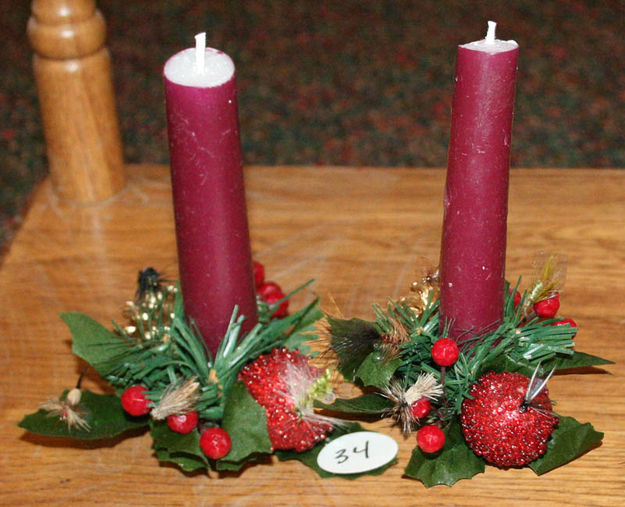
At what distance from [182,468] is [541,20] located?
1.57 meters

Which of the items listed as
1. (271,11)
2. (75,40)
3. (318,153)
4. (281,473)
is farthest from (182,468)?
(271,11)

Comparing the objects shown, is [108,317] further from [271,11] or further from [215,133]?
[271,11]

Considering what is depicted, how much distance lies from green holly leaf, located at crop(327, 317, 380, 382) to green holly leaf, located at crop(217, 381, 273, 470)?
6cm

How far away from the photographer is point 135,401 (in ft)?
1.76

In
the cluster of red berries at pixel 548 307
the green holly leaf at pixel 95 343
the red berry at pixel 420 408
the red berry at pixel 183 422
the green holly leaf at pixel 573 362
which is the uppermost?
the cluster of red berries at pixel 548 307

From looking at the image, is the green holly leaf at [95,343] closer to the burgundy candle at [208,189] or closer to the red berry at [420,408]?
the burgundy candle at [208,189]

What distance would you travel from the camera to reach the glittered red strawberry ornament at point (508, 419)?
0.50 m

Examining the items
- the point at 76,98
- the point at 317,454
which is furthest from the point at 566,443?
the point at 76,98

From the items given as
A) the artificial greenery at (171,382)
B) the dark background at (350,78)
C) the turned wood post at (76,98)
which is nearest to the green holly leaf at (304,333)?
the artificial greenery at (171,382)

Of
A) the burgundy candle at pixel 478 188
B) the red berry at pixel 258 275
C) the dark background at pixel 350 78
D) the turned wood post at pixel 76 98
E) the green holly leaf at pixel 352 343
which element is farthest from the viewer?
the dark background at pixel 350 78

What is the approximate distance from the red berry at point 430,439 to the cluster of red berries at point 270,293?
6.4 inches

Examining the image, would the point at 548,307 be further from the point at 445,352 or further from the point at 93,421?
the point at 93,421

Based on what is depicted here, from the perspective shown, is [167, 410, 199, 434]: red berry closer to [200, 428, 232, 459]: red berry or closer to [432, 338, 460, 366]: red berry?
[200, 428, 232, 459]: red berry

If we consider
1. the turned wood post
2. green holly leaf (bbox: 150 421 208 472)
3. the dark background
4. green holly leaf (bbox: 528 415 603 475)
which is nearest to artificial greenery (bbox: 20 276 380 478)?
green holly leaf (bbox: 150 421 208 472)
